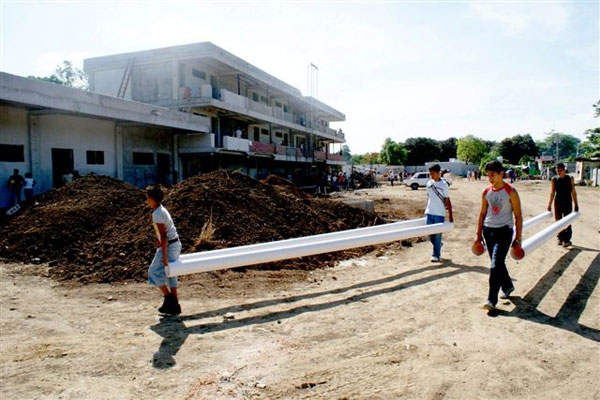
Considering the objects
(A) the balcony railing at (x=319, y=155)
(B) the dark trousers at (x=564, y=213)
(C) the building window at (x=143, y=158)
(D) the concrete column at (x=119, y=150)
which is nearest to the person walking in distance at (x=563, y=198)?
(B) the dark trousers at (x=564, y=213)

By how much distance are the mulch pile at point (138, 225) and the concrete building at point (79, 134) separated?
4.67m

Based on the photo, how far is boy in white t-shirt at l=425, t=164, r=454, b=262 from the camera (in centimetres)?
730

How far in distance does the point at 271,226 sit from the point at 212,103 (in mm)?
17482

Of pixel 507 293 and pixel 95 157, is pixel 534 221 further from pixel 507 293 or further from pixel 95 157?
pixel 95 157

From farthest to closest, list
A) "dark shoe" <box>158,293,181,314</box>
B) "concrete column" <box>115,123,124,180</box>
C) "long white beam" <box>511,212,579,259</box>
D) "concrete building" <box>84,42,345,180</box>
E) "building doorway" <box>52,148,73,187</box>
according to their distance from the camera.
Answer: "concrete building" <box>84,42,345,180</box>
"concrete column" <box>115,123,124,180</box>
"building doorway" <box>52,148,73,187</box>
"long white beam" <box>511,212,579,259</box>
"dark shoe" <box>158,293,181,314</box>

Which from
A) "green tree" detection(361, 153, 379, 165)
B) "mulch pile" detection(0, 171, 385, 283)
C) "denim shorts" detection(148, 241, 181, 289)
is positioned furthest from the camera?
"green tree" detection(361, 153, 379, 165)

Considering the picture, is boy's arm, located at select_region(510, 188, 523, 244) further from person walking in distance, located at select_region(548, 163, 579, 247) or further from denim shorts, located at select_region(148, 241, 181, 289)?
person walking in distance, located at select_region(548, 163, 579, 247)

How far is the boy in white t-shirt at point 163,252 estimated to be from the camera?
4637 mm

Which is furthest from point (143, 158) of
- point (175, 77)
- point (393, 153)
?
point (393, 153)

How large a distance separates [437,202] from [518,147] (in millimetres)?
90529

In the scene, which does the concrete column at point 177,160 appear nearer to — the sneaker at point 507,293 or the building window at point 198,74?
the building window at point 198,74

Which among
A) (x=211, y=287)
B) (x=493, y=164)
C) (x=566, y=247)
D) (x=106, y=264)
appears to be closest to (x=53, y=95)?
(x=106, y=264)

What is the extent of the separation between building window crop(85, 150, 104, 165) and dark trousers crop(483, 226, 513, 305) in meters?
18.1

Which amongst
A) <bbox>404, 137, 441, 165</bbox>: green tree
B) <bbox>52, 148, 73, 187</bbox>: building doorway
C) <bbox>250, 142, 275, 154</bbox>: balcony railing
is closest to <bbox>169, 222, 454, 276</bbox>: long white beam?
<bbox>52, 148, 73, 187</bbox>: building doorway
